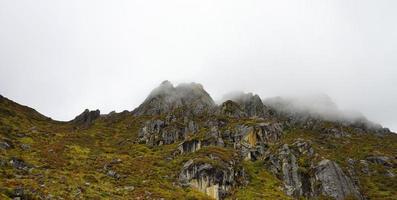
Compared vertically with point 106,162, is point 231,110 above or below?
above

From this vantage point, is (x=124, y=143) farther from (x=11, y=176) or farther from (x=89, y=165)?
(x=11, y=176)

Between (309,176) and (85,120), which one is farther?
(85,120)

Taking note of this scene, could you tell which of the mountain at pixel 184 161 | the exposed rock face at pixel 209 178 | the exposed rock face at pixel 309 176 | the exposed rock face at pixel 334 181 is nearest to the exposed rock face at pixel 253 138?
the mountain at pixel 184 161

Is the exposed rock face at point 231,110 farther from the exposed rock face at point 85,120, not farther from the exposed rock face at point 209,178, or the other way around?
the exposed rock face at point 209,178

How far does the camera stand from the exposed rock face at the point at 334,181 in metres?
119

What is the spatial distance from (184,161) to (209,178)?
17789 mm

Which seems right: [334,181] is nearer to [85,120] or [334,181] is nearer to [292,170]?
[292,170]

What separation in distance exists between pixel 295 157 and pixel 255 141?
20722 millimetres

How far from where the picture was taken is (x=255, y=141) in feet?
499

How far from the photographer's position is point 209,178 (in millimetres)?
116625

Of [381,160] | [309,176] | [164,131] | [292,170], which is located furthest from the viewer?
[164,131]

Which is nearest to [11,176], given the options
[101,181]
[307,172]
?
[101,181]

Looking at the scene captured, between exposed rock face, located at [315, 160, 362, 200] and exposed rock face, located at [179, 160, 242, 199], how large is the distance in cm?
2651

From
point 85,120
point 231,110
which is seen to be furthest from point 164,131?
point 85,120
